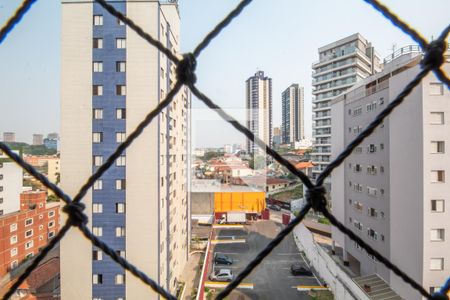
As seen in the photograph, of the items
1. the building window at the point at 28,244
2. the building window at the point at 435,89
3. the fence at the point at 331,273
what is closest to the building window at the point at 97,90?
the building window at the point at 435,89

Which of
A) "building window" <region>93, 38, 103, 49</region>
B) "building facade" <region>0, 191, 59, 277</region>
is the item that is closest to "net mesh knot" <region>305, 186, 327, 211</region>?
"building window" <region>93, 38, 103, 49</region>

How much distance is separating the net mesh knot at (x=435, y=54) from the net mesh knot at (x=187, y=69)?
36 centimetres

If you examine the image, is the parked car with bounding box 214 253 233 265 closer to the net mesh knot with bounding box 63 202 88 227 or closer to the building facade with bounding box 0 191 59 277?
the building facade with bounding box 0 191 59 277

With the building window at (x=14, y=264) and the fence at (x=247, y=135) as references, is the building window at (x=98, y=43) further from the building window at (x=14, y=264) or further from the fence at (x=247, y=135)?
the building window at (x=14, y=264)

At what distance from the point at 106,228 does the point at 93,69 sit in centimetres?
251

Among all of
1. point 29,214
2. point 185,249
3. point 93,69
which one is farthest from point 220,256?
point 29,214

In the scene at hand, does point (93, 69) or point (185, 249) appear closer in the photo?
point (93, 69)

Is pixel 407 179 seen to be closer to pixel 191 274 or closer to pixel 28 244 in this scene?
pixel 191 274

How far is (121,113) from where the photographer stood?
4.18m

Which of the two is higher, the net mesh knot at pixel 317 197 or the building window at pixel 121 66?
the building window at pixel 121 66

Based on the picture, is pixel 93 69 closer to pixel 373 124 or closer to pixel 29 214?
pixel 373 124

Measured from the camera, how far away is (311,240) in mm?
6336

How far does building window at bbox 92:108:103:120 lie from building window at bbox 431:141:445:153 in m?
4.85

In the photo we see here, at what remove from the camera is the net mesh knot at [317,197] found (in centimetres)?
42
